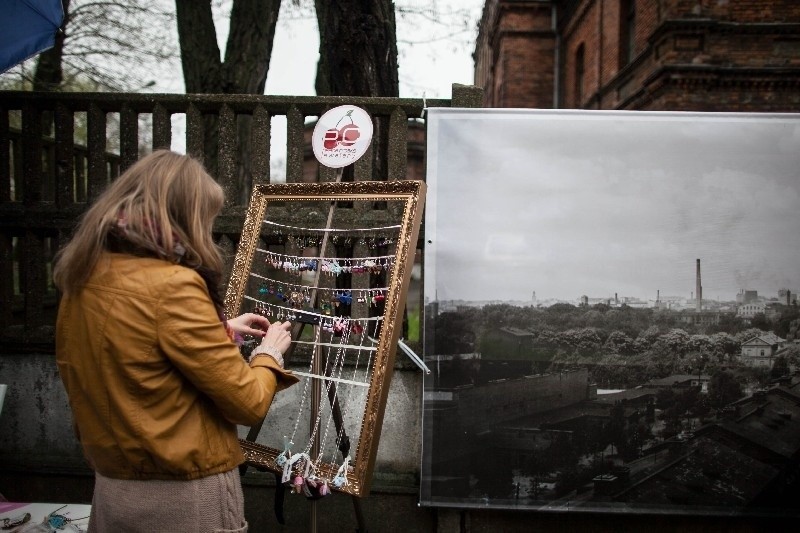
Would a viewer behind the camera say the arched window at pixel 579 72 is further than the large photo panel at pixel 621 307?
Yes

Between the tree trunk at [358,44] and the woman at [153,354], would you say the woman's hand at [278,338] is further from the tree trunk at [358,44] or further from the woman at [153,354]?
the tree trunk at [358,44]

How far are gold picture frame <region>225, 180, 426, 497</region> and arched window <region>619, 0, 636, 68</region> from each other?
11.6 meters

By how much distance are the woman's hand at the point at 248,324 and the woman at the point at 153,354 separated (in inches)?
15.8

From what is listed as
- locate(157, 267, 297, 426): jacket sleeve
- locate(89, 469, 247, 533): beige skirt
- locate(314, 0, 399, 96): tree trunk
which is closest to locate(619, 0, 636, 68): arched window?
locate(314, 0, 399, 96): tree trunk

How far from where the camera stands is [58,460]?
383 centimetres

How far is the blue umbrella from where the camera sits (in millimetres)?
3297

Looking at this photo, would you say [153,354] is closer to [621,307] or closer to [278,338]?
[278,338]

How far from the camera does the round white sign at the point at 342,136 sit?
3.02 m

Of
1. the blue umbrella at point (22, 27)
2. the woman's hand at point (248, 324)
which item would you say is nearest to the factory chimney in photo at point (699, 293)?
the woman's hand at point (248, 324)

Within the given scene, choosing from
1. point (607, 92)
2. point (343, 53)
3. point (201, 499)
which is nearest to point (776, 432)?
point (201, 499)

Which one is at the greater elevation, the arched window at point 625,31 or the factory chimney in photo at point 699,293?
the arched window at point 625,31

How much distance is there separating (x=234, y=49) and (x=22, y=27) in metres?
3.70

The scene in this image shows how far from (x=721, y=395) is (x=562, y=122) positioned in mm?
1649

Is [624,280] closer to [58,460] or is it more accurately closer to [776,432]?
[776,432]
